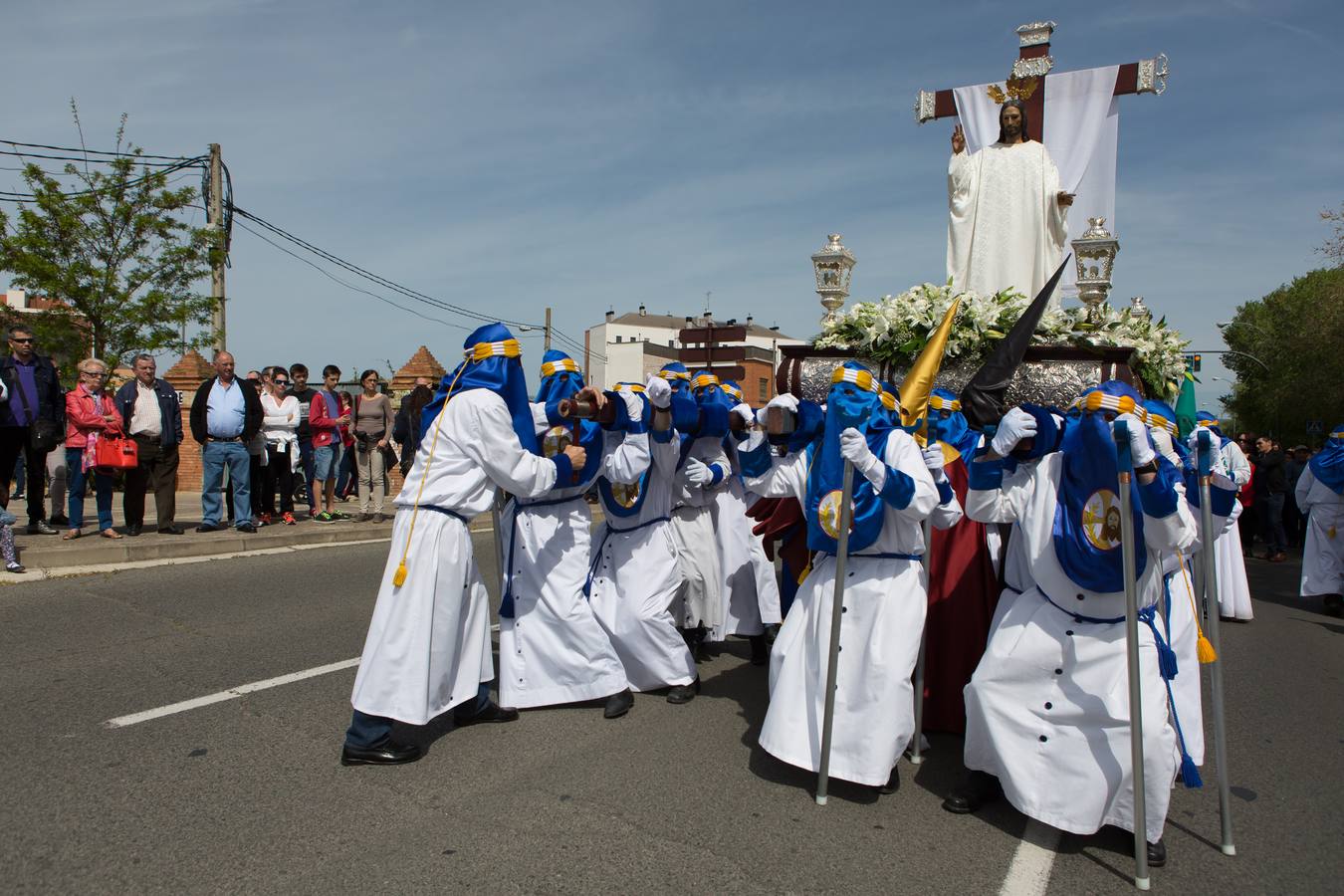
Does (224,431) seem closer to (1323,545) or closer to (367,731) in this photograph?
(367,731)

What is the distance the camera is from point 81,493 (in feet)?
32.9

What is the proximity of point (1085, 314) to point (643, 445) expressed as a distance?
3.29 meters

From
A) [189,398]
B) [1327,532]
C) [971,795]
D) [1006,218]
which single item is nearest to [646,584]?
[971,795]

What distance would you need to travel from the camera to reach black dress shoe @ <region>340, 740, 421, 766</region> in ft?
→ 14.1

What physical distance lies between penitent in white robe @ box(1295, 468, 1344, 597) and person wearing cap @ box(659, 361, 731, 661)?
685cm

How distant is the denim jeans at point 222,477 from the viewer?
10.4 metres

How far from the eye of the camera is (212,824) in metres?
3.62

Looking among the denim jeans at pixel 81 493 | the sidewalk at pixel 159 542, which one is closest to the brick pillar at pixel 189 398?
the sidewalk at pixel 159 542

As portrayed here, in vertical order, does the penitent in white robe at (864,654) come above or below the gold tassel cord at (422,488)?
below

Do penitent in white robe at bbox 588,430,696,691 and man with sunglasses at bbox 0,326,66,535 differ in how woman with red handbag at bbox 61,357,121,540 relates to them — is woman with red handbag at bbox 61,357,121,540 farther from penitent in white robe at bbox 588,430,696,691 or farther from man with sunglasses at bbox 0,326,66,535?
penitent in white robe at bbox 588,430,696,691

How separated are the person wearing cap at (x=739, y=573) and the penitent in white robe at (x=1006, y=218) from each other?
261 cm

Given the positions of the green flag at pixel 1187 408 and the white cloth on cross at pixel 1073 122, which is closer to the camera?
the green flag at pixel 1187 408

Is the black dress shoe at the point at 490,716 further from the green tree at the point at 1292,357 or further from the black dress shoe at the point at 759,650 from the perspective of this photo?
the green tree at the point at 1292,357

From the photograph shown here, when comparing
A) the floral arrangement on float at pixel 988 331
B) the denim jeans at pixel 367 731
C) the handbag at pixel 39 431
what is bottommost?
the denim jeans at pixel 367 731
